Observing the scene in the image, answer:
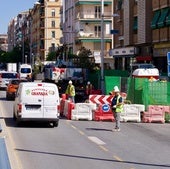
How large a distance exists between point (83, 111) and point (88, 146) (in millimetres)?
9365

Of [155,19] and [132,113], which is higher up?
[155,19]

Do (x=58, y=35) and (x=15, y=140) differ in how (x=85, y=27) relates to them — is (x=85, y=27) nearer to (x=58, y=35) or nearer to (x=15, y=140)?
(x=58, y=35)

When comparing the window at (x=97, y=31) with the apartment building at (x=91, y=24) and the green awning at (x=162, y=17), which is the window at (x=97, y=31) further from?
the green awning at (x=162, y=17)

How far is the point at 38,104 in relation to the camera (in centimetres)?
2231

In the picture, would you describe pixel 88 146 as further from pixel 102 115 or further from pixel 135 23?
pixel 135 23

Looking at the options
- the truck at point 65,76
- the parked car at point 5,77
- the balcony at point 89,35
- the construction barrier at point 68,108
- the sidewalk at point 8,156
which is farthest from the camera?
the balcony at point 89,35

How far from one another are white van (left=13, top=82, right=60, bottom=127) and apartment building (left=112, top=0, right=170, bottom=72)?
1235 inches

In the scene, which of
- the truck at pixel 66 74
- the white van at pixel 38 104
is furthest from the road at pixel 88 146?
the truck at pixel 66 74

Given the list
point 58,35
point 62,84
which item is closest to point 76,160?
point 62,84

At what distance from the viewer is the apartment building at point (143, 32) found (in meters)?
54.8

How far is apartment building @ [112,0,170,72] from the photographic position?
54.8 metres

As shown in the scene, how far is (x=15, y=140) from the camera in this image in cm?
1788

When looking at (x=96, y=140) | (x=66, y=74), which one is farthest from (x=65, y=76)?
(x=96, y=140)

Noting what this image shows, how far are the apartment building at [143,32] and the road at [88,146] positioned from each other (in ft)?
101
